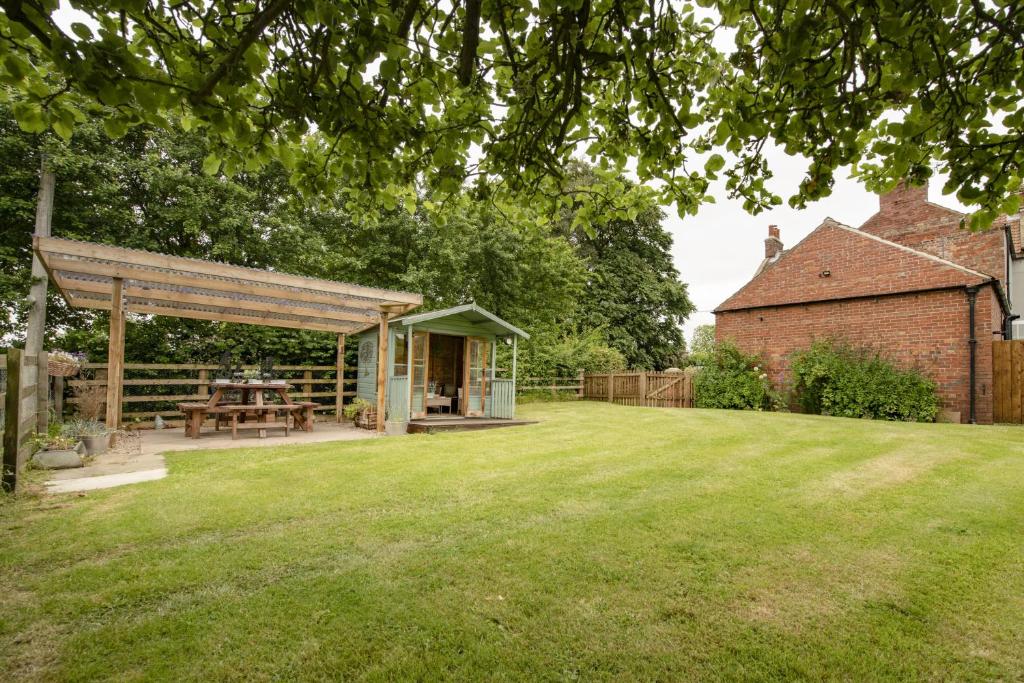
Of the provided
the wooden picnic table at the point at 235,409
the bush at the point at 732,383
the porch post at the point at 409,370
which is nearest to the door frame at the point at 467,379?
the porch post at the point at 409,370

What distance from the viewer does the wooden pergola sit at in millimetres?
6637

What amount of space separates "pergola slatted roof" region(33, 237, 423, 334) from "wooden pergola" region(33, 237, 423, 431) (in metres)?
0.01

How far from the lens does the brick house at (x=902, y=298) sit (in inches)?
443

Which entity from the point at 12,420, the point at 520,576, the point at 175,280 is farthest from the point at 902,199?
the point at 12,420

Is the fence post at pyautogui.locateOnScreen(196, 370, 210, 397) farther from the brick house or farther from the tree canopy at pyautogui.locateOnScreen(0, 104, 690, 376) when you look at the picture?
the brick house

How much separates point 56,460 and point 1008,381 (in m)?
17.5

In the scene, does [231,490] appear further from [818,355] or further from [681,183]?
[818,355]

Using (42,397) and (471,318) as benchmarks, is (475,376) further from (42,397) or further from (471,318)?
(42,397)

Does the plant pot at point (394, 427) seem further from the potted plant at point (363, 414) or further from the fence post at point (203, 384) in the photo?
the fence post at point (203, 384)

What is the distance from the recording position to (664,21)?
3.00 metres

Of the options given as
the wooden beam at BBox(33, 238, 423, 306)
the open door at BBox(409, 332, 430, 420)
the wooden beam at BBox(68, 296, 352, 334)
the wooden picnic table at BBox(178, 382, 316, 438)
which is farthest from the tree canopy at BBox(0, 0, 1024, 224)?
the open door at BBox(409, 332, 430, 420)

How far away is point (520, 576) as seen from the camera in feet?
9.16

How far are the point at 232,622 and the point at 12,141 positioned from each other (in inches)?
529

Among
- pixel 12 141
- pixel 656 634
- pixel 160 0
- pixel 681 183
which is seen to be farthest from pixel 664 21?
pixel 12 141
